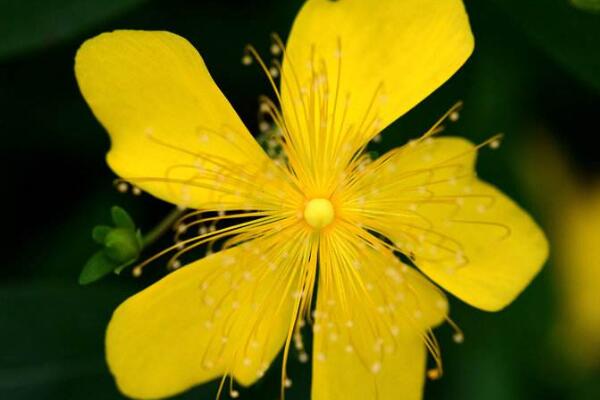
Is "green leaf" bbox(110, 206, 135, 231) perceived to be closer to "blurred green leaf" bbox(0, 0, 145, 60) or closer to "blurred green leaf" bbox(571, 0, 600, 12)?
"blurred green leaf" bbox(0, 0, 145, 60)

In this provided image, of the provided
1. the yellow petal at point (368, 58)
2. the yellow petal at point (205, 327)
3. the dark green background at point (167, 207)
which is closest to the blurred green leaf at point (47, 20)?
the dark green background at point (167, 207)

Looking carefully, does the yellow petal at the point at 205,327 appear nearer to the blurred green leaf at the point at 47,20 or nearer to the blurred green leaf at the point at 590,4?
the blurred green leaf at the point at 47,20

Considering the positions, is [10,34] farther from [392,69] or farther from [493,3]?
[493,3]

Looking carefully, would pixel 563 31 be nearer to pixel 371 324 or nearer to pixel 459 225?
pixel 459 225

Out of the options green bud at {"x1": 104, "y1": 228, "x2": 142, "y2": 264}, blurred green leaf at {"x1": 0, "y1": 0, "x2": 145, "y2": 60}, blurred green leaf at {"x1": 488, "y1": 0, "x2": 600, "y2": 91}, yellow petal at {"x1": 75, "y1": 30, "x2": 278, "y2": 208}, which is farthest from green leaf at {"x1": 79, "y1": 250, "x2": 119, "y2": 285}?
blurred green leaf at {"x1": 488, "y1": 0, "x2": 600, "y2": 91}

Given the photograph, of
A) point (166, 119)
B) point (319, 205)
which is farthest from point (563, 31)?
point (166, 119)

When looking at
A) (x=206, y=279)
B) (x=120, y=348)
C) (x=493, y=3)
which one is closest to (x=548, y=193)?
(x=493, y=3)
